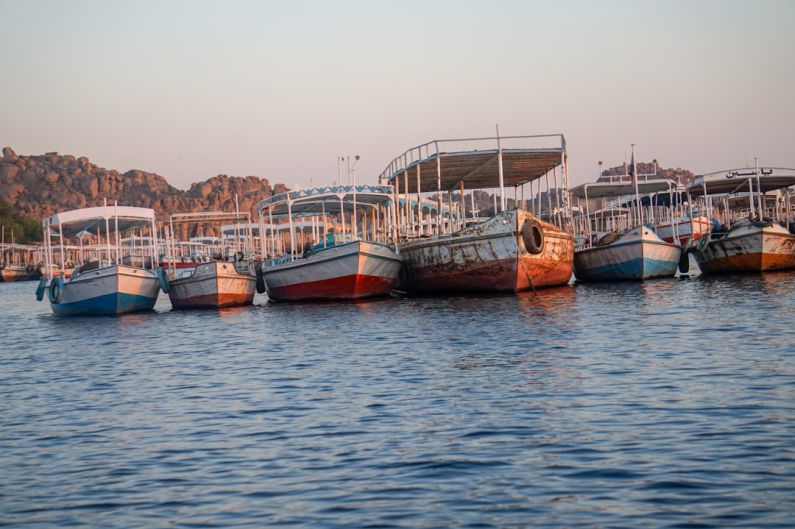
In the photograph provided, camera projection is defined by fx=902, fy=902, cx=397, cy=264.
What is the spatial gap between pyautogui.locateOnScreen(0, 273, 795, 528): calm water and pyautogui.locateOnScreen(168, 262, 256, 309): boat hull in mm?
15439

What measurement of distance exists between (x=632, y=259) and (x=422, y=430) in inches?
1212

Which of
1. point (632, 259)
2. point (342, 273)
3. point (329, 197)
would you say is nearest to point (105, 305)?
point (342, 273)

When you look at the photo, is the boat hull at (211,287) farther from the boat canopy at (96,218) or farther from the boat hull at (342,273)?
the boat canopy at (96,218)

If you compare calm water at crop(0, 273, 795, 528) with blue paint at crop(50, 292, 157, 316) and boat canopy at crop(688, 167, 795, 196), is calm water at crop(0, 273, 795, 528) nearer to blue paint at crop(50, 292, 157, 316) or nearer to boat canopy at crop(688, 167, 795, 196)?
blue paint at crop(50, 292, 157, 316)

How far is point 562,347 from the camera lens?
1766 cm

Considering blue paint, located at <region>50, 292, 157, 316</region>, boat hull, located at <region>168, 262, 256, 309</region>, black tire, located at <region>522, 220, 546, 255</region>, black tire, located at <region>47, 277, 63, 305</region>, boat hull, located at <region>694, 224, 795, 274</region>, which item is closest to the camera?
black tire, located at <region>522, 220, 546, 255</region>

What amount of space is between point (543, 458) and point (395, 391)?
468 cm

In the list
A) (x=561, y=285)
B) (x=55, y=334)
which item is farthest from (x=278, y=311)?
(x=561, y=285)

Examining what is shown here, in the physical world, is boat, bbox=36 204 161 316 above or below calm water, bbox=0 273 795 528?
above

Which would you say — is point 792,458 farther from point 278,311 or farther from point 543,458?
point 278,311

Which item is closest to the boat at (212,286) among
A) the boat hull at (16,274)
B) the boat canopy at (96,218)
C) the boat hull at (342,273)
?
the boat hull at (342,273)

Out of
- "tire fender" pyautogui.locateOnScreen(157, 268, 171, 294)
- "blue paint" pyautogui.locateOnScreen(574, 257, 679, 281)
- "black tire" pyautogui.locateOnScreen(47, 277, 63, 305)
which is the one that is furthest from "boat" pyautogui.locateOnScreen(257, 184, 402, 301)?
"blue paint" pyautogui.locateOnScreen(574, 257, 679, 281)

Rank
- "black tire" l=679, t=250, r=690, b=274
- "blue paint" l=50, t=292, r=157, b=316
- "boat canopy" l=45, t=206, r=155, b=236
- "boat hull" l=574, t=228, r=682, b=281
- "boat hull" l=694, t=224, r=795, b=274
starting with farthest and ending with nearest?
1. "black tire" l=679, t=250, r=690, b=274
2. "boat hull" l=574, t=228, r=682, b=281
3. "boat canopy" l=45, t=206, r=155, b=236
4. "boat hull" l=694, t=224, r=795, b=274
5. "blue paint" l=50, t=292, r=157, b=316

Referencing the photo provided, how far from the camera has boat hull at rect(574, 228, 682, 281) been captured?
3947cm
